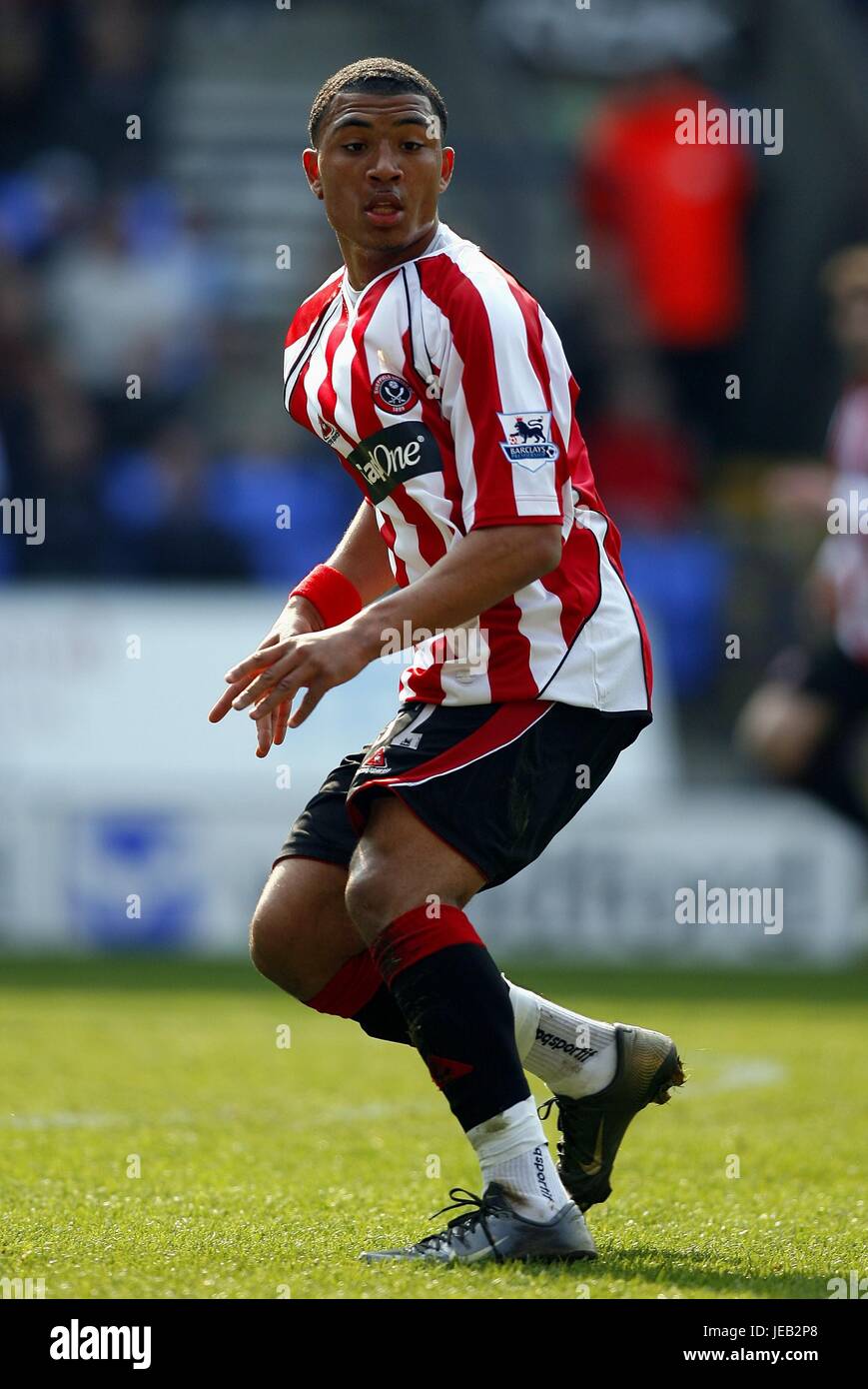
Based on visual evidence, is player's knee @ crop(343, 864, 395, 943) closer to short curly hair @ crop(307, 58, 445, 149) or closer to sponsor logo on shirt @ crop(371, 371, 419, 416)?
sponsor logo on shirt @ crop(371, 371, 419, 416)

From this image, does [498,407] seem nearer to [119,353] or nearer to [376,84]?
[376,84]

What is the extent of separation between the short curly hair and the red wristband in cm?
87

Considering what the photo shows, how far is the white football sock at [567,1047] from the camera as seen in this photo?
160 inches

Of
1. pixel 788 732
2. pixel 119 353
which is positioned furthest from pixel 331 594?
pixel 119 353

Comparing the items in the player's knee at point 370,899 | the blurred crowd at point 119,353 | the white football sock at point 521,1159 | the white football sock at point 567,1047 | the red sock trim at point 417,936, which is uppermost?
the blurred crowd at point 119,353

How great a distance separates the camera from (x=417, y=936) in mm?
3547

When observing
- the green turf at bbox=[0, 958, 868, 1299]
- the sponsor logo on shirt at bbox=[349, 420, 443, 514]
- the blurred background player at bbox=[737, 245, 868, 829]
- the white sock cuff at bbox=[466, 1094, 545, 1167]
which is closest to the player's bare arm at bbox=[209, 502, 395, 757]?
the sponsor logo on shirt at bbox=[349, 420, 443, 514]

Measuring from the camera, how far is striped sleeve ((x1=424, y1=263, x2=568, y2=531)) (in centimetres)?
350

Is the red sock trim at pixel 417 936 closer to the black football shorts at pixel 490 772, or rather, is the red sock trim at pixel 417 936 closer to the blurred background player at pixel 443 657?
the blurred background player at pixel 443 657

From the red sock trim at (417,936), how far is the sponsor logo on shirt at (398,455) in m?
0.79

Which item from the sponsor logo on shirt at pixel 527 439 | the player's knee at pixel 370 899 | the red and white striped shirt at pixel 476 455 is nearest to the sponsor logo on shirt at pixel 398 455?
the red and white striped shirt at pixel 476 455

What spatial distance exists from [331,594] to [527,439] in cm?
77
